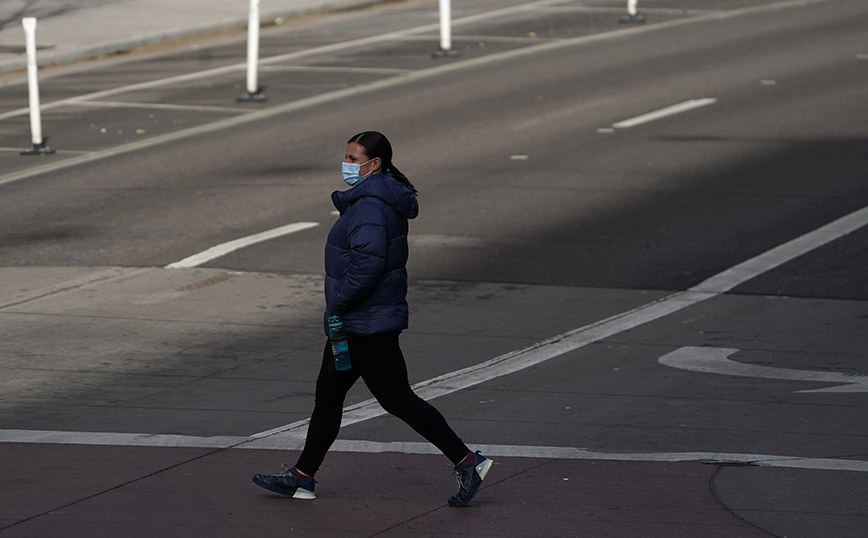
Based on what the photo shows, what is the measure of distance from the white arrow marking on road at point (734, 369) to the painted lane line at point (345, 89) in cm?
871

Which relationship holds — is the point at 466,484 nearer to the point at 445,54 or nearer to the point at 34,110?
the point at 34,110

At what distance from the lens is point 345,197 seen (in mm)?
6621

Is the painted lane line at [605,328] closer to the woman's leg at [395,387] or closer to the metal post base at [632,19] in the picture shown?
the woman's leg at [395,387]

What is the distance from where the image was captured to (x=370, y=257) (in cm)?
650

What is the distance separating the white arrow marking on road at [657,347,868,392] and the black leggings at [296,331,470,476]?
321 centimetres

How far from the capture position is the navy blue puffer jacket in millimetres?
6520

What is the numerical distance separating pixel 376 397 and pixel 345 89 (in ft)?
48.3

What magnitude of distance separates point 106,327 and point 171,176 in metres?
5.61

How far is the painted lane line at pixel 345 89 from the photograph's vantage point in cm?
1686

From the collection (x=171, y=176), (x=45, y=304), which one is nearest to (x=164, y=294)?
(x=45, y=304)

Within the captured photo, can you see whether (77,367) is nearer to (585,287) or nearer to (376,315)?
(376,315)

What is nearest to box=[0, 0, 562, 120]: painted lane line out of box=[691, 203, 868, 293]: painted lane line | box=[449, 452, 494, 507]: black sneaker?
box=[691, 203, 868, 293]: painted lane line

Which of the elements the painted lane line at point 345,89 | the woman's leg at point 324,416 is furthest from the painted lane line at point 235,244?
the woman's leg at point 324,416

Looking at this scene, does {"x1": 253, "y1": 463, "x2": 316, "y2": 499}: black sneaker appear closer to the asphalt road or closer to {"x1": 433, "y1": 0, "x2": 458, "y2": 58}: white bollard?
the asphalt road
